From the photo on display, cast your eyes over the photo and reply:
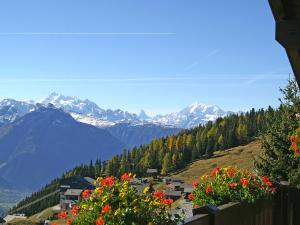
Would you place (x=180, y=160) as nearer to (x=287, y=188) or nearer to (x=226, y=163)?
(x=226, y=163)

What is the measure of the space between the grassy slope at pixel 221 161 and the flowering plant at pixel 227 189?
150m

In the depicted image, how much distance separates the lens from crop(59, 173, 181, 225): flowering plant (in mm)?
5859

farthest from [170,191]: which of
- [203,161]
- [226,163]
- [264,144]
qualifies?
[264,144]

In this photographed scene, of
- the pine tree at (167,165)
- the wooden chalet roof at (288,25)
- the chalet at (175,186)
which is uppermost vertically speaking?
the wooden chalet roof at (288,25)

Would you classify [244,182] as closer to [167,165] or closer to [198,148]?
[167,165]

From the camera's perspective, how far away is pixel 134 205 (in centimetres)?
606

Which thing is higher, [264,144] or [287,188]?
[264,144]

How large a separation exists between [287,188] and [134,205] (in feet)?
17.7

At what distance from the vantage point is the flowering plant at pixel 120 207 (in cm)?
586

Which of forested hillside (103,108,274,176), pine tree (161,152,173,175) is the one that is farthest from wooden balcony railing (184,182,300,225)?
pine tree (161,152,173,175)

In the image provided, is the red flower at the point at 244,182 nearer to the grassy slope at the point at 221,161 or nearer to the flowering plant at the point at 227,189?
the flowering plant at the point at 227,189

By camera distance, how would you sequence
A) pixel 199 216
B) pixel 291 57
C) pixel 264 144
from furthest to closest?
1. pixel 264 144
2. pixel 199 216
3. pixel 291 57

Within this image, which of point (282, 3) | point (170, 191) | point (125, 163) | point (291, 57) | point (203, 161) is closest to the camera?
point (282, 3)

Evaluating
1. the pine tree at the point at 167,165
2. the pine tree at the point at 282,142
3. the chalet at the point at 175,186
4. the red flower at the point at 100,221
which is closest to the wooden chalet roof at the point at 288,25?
the red flower at the point at 100,221
